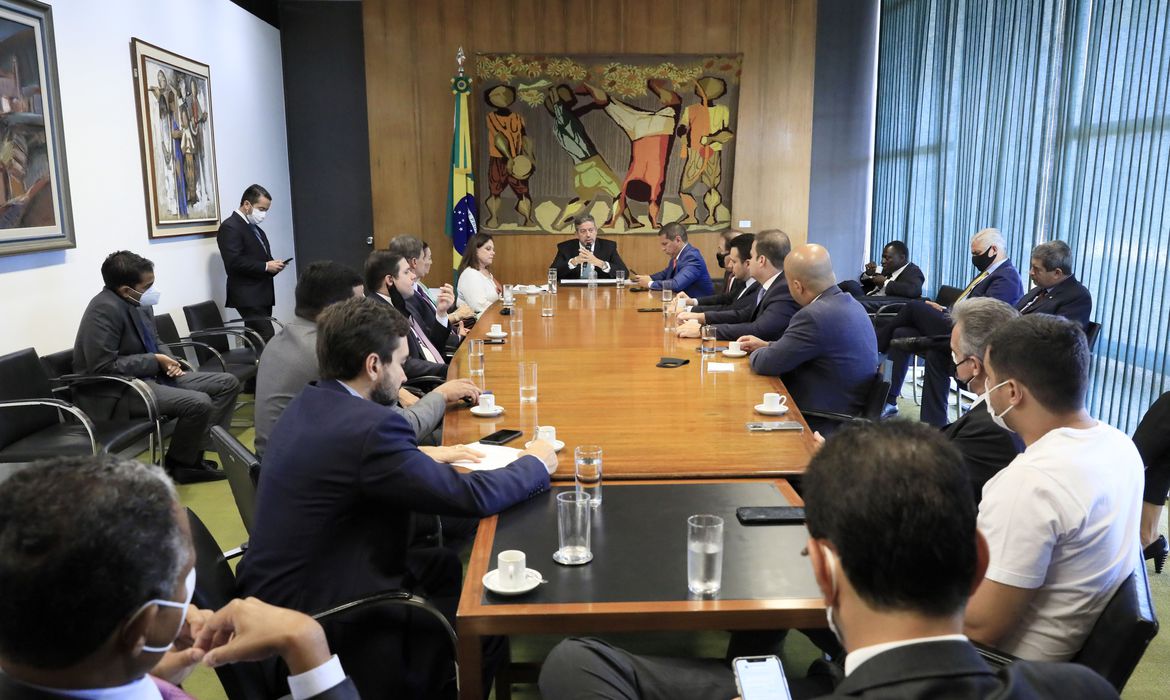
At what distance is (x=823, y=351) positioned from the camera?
152 inches

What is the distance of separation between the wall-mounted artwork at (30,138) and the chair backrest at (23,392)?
60cm

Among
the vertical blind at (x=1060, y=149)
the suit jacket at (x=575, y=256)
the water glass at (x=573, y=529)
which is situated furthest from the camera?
the suit jacket at (x=575, y=256)

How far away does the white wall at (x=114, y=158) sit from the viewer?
4.50 metres

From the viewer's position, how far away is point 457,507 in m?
2.07

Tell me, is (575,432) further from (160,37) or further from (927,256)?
(927,256)

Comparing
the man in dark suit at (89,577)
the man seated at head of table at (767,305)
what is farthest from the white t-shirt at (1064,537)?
the man seated at head of table at (767,305)

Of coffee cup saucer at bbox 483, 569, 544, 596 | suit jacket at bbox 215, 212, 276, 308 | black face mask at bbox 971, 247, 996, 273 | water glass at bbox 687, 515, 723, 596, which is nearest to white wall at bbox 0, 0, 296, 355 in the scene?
suit jacket at bbox 215, 212, 276, 308

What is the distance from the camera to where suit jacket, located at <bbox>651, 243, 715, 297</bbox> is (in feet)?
24.0

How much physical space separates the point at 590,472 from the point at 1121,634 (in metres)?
1.20

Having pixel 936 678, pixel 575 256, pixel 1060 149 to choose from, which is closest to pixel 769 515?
pixel 936 678

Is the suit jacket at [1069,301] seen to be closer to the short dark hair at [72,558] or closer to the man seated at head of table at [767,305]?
the man seated at head of table at [767,305]

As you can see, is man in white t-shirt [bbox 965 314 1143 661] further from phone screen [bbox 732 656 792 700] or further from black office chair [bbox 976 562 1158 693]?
phone screen [bbox 732 656 792 700]

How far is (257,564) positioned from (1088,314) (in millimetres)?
4842

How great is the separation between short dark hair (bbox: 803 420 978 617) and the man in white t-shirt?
71 cm
